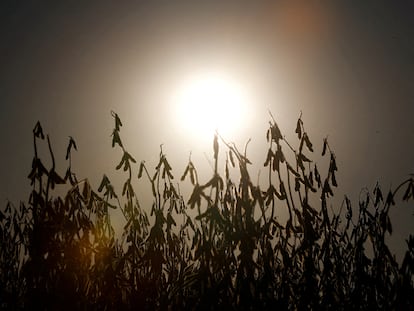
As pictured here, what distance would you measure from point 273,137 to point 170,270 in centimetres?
148

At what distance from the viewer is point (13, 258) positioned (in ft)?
12.5

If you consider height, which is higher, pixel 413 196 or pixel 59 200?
pixel 59 200

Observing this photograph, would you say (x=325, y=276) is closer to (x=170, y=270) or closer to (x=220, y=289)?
(x=220, y=289)

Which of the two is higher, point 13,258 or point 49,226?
point 13,258

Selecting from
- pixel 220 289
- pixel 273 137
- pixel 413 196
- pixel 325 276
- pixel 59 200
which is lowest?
pixel 220 289

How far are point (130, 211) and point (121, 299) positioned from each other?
62 cm

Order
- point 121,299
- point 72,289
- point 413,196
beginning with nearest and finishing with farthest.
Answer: point 413,196 → point 72,289 → point 121,299

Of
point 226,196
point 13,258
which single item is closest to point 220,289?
point 226,196

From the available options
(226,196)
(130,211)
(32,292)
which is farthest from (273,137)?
(32,292)

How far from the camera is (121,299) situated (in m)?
3.13

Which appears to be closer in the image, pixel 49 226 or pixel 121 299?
pixel 49 226

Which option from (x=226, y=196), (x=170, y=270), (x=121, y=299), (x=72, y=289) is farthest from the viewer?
(x=170, y=270)

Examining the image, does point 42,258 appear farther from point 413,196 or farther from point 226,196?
point 413,196

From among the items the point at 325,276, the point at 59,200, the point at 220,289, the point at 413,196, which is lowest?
the point at 220,289
